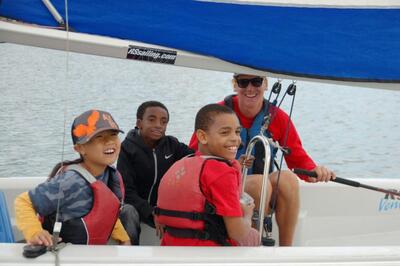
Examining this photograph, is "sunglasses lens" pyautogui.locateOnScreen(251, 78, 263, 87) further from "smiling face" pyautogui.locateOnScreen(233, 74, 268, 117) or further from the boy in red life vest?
the boy in red life vest

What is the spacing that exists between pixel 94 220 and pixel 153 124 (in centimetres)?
65

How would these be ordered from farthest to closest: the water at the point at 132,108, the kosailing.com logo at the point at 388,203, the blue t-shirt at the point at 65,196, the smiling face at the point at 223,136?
the water at the point at 132,108 < the kosailing.com logo at the point at 388,203 < the smiling face at the point at 223,136 < the blue t-shirt at the point at 65,196

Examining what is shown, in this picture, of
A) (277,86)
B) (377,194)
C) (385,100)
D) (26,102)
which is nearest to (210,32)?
(277,86)

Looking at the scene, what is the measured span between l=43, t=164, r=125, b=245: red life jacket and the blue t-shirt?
0.05 ft

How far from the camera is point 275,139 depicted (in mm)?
2662

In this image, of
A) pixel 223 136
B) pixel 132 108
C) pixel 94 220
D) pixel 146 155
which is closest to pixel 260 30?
pixel 223 136

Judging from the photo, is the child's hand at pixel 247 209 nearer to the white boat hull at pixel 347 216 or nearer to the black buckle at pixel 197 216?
the black buckle at pixel 197 216

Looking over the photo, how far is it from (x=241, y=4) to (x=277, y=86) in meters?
0.52

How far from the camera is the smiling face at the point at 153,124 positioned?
2484 millimetres

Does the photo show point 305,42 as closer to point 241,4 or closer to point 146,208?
point 241,4

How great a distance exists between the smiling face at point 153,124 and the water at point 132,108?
249cm

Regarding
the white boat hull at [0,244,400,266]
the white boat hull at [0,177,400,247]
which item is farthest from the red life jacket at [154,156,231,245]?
the white boat hull at [0,177,400,247]

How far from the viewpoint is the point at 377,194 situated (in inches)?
120

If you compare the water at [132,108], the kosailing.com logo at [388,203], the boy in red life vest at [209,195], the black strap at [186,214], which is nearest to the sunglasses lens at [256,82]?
the boy in red life vest at [209,195]
